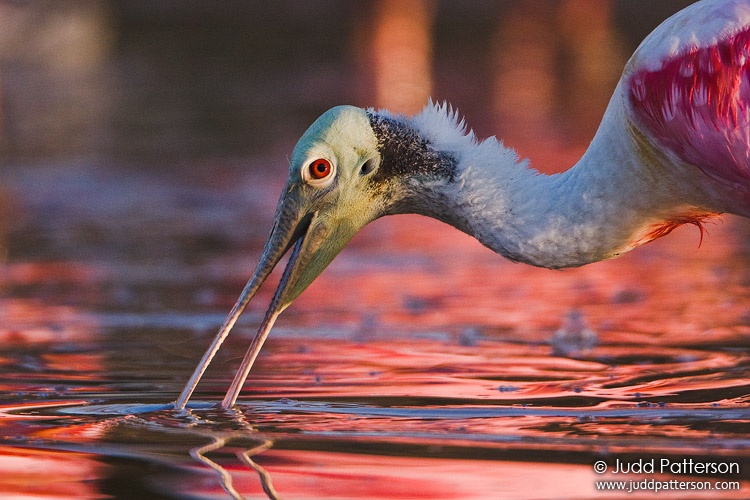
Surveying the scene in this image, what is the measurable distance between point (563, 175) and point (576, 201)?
198 millimetres

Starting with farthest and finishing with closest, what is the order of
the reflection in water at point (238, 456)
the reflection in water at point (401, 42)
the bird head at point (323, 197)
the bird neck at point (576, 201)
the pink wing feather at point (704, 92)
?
the reflection in water at point (401, 42) < the bird head at point (323, 197) < the bird neck at point (576, 201) < the pink wing feather at point (704, 92) < the reflection in water at point (238, 456)

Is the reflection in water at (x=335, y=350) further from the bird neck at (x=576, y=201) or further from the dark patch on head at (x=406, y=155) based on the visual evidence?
the dark patch on head at (x=406, y=155)

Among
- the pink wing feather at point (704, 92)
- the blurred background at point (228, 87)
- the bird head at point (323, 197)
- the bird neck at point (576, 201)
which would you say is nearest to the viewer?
the pink wing feather at point (704, 92)

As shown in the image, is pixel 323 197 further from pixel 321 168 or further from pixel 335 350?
pixel 335 350

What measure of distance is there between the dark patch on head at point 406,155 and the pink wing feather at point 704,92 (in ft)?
2.61

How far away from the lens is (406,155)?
600 cm

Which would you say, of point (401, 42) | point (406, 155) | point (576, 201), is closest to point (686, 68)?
point (576, 201)

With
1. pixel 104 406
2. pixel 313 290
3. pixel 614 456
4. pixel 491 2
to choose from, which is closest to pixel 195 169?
pixel 313 290

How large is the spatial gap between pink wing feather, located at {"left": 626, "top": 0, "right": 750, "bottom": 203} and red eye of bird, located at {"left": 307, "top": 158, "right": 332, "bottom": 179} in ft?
4.00

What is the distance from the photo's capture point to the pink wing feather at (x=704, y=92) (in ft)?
18.2

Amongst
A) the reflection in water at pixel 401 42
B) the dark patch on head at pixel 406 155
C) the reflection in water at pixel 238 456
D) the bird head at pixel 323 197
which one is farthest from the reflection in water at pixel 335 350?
the reflection in water at pixel 401 42

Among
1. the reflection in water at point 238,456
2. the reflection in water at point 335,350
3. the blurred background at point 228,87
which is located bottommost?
the reflection in water at point 238,456

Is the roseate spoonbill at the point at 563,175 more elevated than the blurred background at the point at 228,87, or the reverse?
the blurred background at the point at 228,87

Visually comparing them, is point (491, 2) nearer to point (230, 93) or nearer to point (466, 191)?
point (230, 93)
